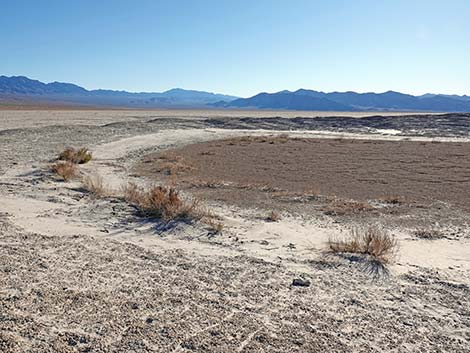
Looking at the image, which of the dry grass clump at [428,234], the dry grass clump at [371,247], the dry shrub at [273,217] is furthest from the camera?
the dry shrub at [273,217]

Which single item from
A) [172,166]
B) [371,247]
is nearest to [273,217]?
[371,247]

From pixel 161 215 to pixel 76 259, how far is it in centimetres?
318

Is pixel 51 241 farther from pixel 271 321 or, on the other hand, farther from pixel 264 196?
pixel 264 196

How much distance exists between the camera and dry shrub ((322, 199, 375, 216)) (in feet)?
40.4

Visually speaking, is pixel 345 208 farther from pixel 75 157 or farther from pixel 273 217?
pixel 75 157

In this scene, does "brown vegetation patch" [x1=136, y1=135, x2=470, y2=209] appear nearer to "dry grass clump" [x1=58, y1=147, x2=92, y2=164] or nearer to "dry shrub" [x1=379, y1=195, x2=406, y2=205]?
"dry shrub" [x1=379, y1=195, x2=406, y2=205]

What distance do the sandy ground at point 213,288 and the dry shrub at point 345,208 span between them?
91cm

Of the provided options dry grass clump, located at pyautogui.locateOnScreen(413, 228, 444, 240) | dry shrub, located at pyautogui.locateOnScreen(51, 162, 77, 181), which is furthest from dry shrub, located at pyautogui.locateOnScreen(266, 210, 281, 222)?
dry shrub, located at pyautogui.locateOnScreen(51, 162, 77, 181)

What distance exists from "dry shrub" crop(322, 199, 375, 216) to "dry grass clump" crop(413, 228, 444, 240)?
2.08m

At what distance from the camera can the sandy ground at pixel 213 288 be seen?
5.18 meters

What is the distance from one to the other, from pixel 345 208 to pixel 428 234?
2803 millimetres

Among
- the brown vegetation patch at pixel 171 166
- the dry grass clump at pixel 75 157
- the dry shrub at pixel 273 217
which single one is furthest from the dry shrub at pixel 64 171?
the dry shrub at pixel 273 217

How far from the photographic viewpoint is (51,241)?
846cm

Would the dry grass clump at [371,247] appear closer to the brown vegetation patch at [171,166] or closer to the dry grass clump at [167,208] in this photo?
the dry grass clump at [167,208]
